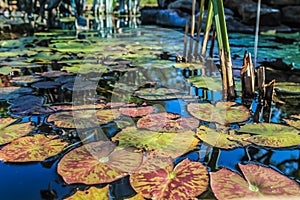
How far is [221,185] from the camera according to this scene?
0.68 m

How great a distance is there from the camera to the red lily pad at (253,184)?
2.09 feet

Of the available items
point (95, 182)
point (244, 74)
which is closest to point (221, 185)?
point (95, 182)

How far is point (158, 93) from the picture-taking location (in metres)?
1.42

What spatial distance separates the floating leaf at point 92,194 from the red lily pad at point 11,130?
38 centimetres

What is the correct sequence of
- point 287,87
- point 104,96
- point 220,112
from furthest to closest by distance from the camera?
point 287,87 → point 104,96 → point 220,112

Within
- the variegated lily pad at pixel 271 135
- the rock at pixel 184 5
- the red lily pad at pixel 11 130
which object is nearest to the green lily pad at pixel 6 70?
the red lily pad at pixel 11 130

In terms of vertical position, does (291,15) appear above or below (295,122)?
above

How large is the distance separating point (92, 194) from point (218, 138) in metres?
0.46

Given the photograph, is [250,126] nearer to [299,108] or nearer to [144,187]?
[299,108]

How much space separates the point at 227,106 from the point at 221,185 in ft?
1.94

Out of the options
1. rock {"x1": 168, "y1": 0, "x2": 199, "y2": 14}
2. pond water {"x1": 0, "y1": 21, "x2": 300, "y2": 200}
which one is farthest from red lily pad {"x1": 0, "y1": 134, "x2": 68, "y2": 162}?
rock {"x1": 168, "y1": 0, "x2": 199, "y2": 14}

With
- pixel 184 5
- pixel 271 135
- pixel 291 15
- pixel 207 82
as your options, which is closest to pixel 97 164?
pixel 271 135

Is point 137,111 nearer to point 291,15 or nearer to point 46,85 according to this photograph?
point 46,85

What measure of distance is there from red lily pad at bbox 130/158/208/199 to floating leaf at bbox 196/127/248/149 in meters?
0.14
